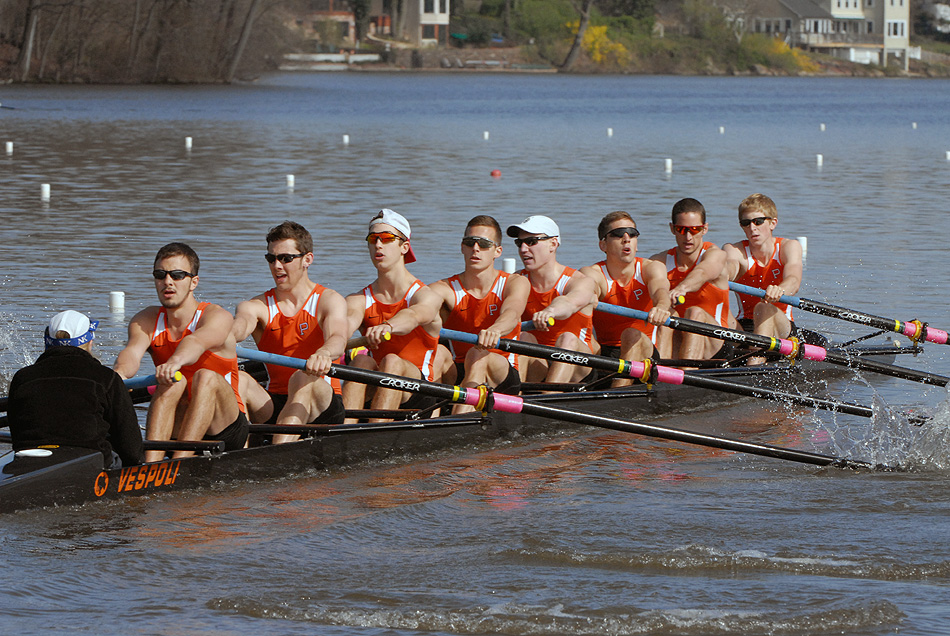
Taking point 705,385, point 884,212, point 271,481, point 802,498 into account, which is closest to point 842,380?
point 705,385

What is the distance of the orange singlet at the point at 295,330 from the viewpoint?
292 inches

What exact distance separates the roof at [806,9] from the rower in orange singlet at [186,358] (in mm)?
129526

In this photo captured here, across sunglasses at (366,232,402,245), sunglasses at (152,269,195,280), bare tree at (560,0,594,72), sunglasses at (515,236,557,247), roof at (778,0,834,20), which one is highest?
roof at (778,0,834,20)

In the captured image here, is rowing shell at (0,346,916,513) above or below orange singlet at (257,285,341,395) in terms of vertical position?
below

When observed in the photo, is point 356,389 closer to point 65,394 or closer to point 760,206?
point 65,394

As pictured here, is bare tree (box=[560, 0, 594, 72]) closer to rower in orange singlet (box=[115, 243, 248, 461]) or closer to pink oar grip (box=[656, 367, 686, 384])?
pink oar grip (box=[656, 367, 686, 384])

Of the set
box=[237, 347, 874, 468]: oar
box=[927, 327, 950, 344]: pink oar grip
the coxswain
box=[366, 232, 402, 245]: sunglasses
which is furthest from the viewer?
box=[927, 327, 950, 344]: pink oar grip

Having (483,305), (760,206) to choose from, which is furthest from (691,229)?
(483,305)

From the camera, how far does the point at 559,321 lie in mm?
8789

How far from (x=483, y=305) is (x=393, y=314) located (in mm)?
663

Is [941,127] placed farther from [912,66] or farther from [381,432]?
[912,66]

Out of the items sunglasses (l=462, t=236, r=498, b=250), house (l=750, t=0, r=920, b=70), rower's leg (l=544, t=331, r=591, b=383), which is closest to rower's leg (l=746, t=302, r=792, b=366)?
rower's leg (l=544, t=331, r=591, b=383)

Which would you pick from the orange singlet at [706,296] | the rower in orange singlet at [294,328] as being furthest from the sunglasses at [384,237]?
the orange singlet at [706,296]

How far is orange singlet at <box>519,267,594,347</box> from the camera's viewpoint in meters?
8.79
